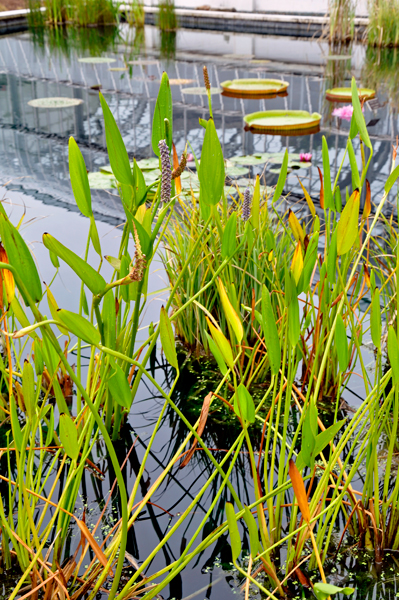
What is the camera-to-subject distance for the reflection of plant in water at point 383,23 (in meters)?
8.17

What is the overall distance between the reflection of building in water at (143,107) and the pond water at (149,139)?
19 mm

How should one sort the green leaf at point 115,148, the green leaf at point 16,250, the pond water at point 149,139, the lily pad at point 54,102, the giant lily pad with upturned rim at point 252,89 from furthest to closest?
the giant lily pad with upturned rim at point 252,89 < the lily pad at point 54,102 < the pond water at point 149,139 < the green leaf at point 115,148 < the green leaf at point 16,250

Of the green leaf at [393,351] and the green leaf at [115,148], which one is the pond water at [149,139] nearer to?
the green leaf at [393,351]

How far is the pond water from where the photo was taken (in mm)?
1437

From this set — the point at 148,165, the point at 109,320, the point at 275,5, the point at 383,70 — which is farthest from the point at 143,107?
the point at 275,5

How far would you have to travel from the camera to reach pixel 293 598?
1.22m

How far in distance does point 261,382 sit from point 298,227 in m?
0.71

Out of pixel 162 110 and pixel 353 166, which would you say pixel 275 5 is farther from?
pixel 162 110

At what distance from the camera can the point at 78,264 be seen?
0.80 m

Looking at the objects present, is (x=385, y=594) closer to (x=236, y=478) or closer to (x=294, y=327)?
(x=236, y=478)

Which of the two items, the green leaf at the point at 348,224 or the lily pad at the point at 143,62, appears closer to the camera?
the green leaf at the point at 348,224

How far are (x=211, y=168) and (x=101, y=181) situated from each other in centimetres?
280

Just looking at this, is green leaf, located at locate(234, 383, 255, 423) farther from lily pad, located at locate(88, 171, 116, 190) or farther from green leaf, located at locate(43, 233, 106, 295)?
lily pad, located at locate(88, 171, 116, 190)

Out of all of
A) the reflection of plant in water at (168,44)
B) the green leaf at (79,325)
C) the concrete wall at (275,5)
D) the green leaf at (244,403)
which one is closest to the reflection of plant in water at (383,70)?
the reflection of plant in water at (168,44)
